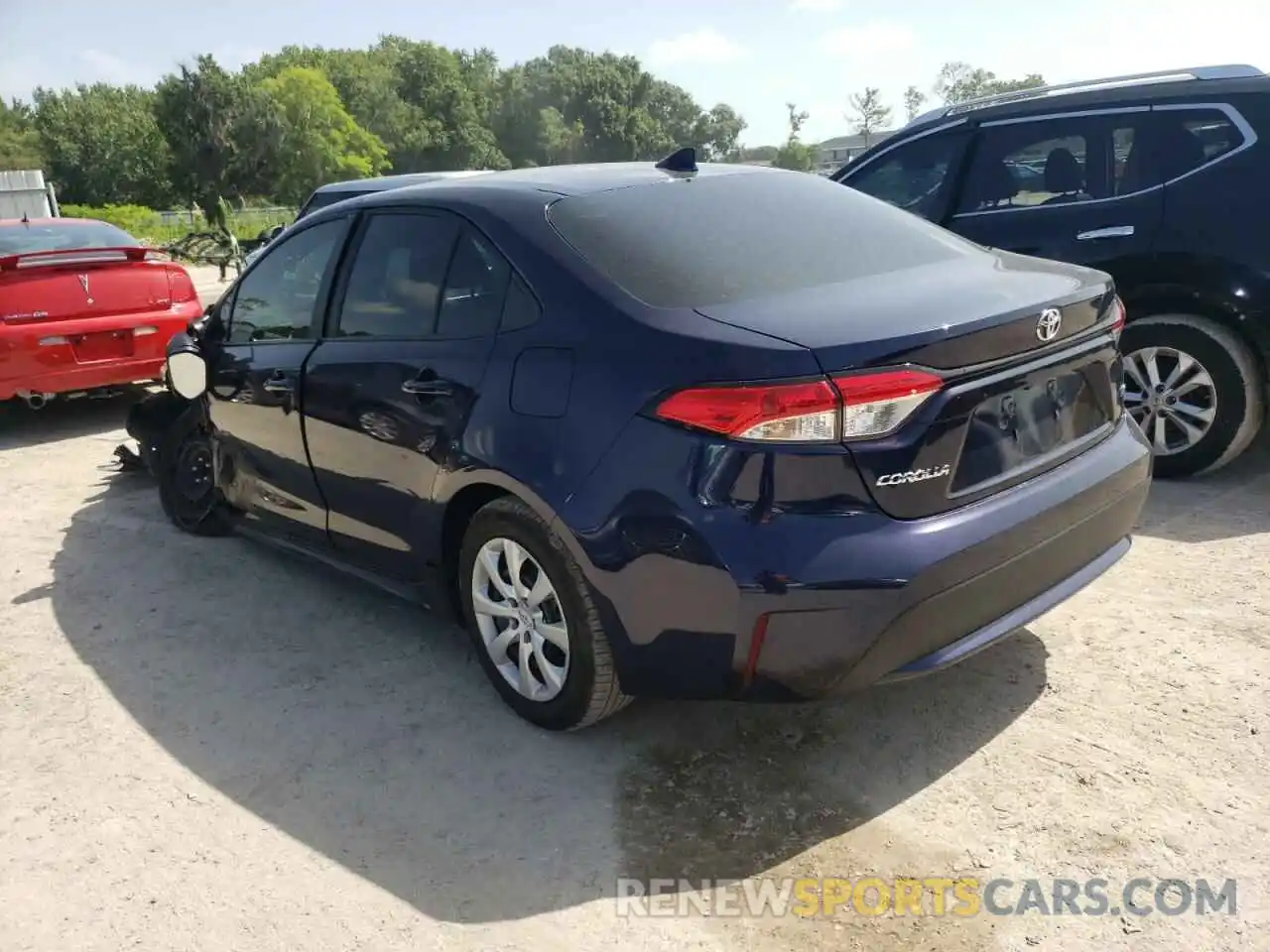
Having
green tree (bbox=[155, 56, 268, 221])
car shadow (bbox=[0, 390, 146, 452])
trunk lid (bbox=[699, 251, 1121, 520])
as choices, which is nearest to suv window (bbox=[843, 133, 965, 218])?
trunk lid (bbox=[699, 251, 1121, 520])

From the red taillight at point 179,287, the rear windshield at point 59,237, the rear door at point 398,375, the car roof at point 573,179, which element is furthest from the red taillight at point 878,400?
the rear windshield at point 59,237

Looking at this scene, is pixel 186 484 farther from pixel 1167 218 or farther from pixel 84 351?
pixel 1167 218

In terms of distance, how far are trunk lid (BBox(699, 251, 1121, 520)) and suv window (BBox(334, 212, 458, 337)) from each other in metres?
1.07

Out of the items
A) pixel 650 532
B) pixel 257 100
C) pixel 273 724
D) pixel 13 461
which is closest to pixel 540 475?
pixel 650 532

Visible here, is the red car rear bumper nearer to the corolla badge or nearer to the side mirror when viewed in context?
the side mirror

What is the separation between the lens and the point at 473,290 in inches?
124

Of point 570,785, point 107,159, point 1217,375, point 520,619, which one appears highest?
point 107,159

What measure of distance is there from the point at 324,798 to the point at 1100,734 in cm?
219

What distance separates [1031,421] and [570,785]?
1590 millimetres

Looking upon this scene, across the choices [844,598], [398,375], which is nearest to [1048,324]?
[844,598]

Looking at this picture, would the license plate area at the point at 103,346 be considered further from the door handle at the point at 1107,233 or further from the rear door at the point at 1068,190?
the door handle at the point at 1107,233

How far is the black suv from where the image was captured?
462 cm

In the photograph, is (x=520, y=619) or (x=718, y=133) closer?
(x=520, y=619)

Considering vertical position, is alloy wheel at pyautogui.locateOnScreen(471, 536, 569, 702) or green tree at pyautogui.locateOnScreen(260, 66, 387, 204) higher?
green tree at pyautogui.locateOnScreen(260, 66, 387, 204)
